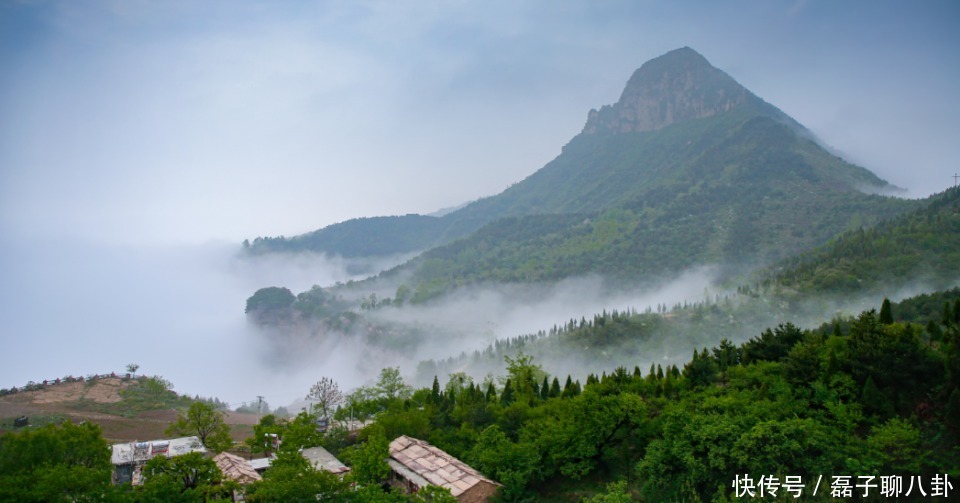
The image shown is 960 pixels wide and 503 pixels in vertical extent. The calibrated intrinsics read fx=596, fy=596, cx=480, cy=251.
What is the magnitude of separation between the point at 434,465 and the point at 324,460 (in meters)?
9.56

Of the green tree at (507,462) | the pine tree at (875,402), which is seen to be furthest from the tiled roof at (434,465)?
the pine tree at (875,402)

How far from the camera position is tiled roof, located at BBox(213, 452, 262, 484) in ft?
123

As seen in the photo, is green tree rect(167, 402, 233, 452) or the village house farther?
green tree rect(167, 402, 233, 452)

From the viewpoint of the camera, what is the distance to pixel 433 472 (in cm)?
3959

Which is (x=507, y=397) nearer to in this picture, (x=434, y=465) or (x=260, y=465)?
(x=434, y=465)

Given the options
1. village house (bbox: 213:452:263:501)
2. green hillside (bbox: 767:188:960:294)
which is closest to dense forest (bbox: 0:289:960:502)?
village house (bbox: 213:452:263:501)

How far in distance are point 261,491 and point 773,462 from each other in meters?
25.6

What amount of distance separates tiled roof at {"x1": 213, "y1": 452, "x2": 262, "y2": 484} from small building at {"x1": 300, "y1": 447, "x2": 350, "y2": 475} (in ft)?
12.5

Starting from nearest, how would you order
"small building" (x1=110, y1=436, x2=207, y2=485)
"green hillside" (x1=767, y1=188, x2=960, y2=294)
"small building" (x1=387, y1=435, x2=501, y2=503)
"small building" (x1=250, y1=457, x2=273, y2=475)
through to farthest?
"small building" (x1=387, y1=435, x2=501, y2=503) → "small building" (x1=250, y1=457, x2=273, y2=475) → "small building" (x1=110, y1=436, x2=207, y2=485) → "green hillside" (x1=767, y1=188, x2=960, y2=294)

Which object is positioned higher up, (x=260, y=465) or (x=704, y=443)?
(x=704, y=443)

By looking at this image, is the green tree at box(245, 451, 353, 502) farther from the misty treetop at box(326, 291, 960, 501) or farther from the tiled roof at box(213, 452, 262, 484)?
the misty treetop at box(326, 291, 960, 501)

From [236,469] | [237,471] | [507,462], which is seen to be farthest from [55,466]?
[507,462]

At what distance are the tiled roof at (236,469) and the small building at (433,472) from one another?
948cm

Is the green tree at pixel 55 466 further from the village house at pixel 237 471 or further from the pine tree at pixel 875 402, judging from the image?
the pine tree at pixel 875 402
